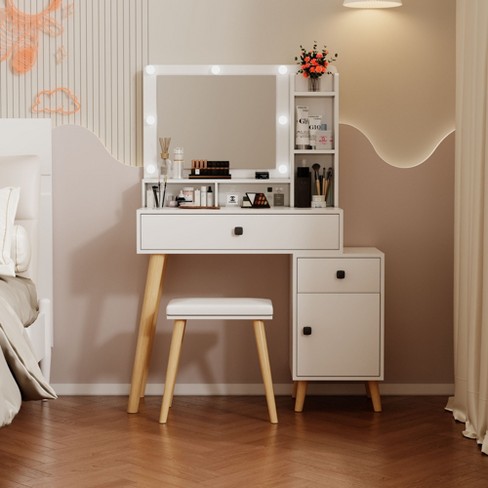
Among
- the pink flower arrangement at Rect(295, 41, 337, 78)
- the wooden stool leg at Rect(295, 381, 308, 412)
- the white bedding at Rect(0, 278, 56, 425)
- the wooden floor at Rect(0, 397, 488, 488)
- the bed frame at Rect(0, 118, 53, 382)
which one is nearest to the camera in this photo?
the white bedding at Rect(0, 278, 56, 425)

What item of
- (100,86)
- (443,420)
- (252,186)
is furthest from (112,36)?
(443,420)

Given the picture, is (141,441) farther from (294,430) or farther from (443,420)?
(443,420)

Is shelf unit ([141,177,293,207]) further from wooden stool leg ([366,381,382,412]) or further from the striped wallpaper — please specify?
wooden stool leg ([366,381,382,412])

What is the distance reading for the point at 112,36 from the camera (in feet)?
13.6

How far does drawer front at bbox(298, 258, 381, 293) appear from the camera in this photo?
149 inches

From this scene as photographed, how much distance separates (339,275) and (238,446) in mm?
861

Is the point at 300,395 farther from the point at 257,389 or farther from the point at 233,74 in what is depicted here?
the point at 233,74

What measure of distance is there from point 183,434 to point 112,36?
1.82 m

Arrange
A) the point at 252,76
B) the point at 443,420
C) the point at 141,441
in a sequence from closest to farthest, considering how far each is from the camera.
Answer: the point at 141,441 → the point at 443,420 → the point at 252,76

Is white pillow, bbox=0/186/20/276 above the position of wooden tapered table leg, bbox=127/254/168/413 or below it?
above

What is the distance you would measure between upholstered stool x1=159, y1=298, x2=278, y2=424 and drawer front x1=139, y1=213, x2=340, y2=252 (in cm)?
24

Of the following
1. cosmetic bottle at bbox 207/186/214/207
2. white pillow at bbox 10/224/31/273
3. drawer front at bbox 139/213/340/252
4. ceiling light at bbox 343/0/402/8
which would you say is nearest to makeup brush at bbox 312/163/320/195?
drawer front at bbox 139/213/340/252

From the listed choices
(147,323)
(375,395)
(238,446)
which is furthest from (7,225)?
(375,395)

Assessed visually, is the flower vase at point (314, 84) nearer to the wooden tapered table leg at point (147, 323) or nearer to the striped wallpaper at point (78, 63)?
the striped wallpaper at point (78, 63)
